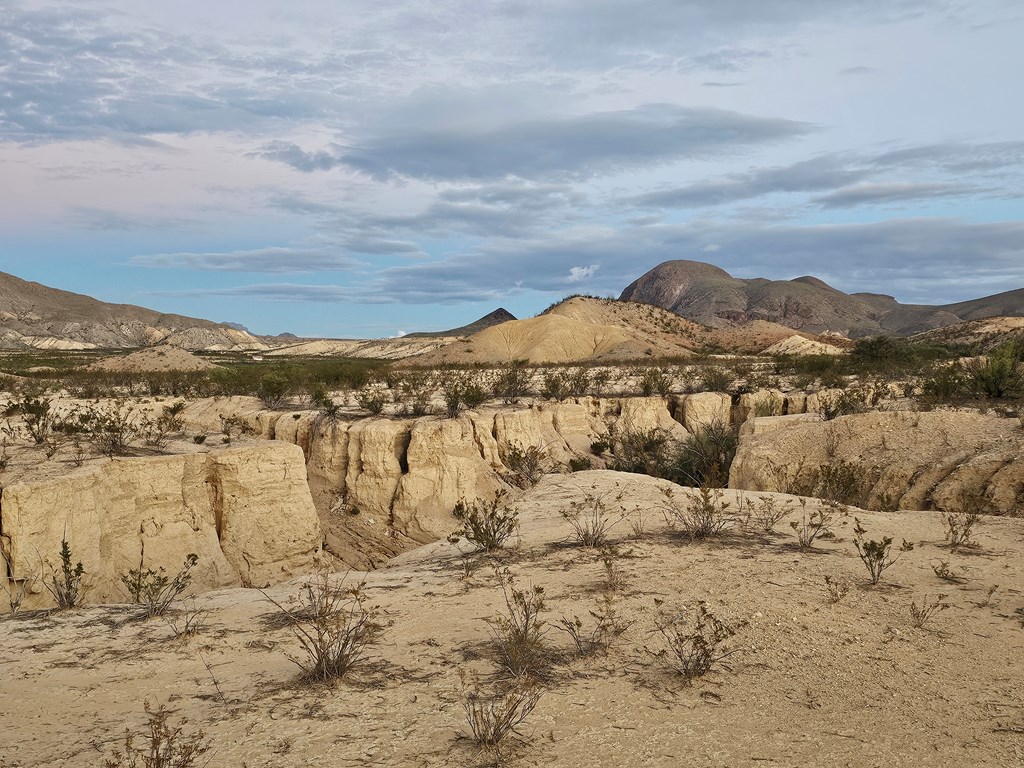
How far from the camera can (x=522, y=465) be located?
15.3 meters

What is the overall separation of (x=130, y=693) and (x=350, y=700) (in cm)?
149

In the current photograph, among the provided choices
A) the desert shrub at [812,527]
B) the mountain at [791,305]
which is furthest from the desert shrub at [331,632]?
the mountain at [791,305]

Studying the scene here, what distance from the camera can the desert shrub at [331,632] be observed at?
443 centimetres

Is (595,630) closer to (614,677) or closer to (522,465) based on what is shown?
(614,677)

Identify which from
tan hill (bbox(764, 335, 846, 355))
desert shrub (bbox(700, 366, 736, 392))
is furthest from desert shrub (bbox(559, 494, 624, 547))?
tan hill (bbox(764, 335, 846, 355))

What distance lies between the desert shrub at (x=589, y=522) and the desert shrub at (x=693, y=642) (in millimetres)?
2130

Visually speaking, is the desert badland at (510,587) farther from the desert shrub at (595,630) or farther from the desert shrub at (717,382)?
the desert shrub at (717,382)

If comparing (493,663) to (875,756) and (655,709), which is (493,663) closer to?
(655,709)

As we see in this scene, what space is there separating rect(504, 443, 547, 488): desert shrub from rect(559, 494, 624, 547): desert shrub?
17.4 ft

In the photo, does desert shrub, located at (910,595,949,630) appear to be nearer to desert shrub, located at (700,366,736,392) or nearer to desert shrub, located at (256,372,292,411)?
desert shrub, located at (256,372,292,411)

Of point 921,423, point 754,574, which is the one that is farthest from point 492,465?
point 754,574

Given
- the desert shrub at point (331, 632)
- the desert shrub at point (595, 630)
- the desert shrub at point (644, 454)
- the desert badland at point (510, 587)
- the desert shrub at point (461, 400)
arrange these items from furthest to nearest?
1. the desert shrub at point (461, 400)
2. the desert shrub at point (644, 454)
3. the desert shrub at point (595, 630)
4. the desert shrub at point (331, 632)
5. the desert badland at point (510, 587)

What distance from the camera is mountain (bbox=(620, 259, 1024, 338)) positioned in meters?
124

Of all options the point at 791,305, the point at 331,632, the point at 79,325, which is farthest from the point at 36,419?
the point at 791,305
